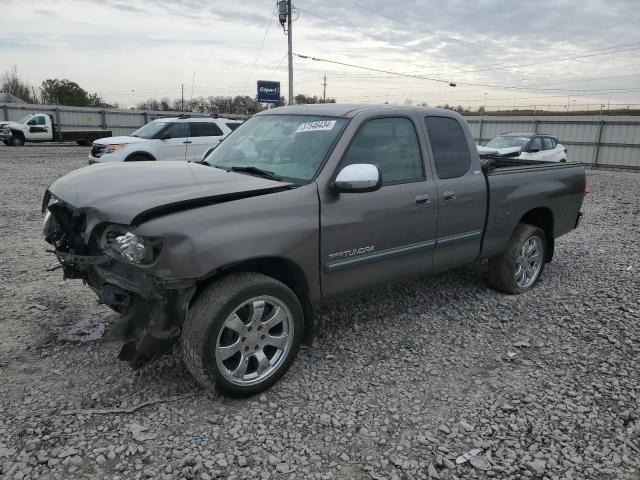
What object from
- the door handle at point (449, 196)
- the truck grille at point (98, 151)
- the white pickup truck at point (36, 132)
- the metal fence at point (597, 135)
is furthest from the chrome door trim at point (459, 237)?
the white pickup truck at point (36, 132)

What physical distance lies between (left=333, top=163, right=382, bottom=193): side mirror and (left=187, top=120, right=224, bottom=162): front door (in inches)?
440

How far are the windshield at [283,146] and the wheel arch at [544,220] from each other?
2681 mm

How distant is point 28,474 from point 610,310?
496 cm

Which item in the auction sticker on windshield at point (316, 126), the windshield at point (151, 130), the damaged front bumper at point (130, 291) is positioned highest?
the auction sticker on windshield at point (316, 126)

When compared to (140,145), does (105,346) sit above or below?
below

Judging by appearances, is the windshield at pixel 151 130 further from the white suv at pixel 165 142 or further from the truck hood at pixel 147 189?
the truck hood at pixel 147 189

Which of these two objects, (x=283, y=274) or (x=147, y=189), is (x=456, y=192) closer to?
(x=283, y=274)

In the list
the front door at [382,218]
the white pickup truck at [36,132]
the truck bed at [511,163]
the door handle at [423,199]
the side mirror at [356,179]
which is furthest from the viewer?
the white pickup truck at [36,132]

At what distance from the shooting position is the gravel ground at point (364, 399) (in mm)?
2674

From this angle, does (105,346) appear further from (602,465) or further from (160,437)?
(602,465)

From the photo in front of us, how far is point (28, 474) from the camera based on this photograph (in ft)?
8.16

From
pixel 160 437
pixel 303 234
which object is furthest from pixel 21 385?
pixel 303 234

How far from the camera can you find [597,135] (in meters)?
24.6

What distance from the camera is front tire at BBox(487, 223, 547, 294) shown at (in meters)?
5.08
